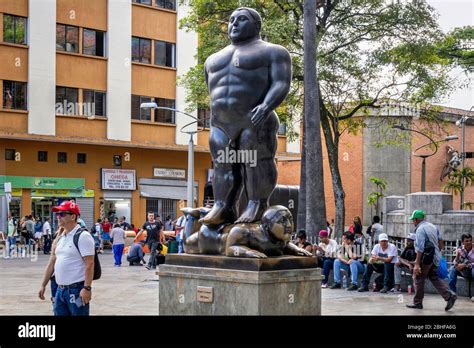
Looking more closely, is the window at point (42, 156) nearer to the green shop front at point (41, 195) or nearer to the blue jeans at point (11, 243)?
the green shop front at point (41, 195)

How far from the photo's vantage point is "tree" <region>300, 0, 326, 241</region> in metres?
20.2

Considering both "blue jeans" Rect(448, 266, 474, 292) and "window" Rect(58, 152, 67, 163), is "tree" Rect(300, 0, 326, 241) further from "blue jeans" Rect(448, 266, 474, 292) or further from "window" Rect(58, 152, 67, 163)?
"window" Rect(58, 152, 67, 163)

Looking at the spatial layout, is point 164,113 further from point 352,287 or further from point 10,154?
point 352,287

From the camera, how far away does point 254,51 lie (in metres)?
8.85

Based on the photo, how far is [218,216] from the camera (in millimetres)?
A: 8953

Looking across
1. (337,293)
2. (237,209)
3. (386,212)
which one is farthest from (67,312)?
(386,212)

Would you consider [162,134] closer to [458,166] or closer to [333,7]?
[333,7]

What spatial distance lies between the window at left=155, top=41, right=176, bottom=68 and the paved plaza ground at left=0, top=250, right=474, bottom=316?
2099cm

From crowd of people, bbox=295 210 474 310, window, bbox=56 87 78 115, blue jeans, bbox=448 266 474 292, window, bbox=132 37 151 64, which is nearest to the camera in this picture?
crowd of people, bbox=295 210 474 310

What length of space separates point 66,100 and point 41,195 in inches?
174

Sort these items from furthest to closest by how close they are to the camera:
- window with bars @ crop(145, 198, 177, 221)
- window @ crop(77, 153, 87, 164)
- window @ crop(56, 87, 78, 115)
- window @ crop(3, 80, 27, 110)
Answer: window with bars @ crop(145, 198, 177, 221), window @ crop(77, 153, 87, 164), window @ crop(56, 87, 78, 115), window @ crop(3, 80, 27, 110)

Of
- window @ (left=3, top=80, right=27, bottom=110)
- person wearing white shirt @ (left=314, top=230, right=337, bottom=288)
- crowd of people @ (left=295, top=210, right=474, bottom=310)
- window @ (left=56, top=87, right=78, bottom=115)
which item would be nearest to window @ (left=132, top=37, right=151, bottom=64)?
window @ (left=56, top=87, right=78, bottom=115)

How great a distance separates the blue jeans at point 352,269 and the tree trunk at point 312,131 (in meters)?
2.51

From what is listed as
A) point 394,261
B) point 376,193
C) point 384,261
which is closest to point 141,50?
point 376,193
